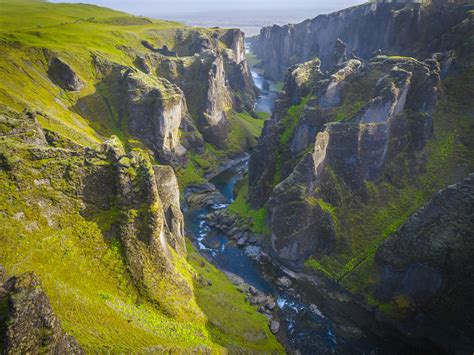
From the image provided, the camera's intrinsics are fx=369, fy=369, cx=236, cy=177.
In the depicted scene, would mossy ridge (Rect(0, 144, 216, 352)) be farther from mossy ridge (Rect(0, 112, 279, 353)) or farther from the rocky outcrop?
the rocky outcrop

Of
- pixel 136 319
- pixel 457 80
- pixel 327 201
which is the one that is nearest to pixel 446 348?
pixel 327 201

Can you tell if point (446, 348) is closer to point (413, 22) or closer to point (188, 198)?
point (188, 198)

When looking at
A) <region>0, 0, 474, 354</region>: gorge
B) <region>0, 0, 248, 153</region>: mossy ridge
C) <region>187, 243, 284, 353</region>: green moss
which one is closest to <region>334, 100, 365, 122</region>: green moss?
<region>0, 0, 474, 354</region>: gorge

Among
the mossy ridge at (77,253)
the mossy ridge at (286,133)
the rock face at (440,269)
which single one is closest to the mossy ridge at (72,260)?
the mossy ridge at (77,253)

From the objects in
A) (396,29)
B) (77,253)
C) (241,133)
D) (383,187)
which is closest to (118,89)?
(241,133)

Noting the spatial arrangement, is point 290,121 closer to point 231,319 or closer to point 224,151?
point 224,151
